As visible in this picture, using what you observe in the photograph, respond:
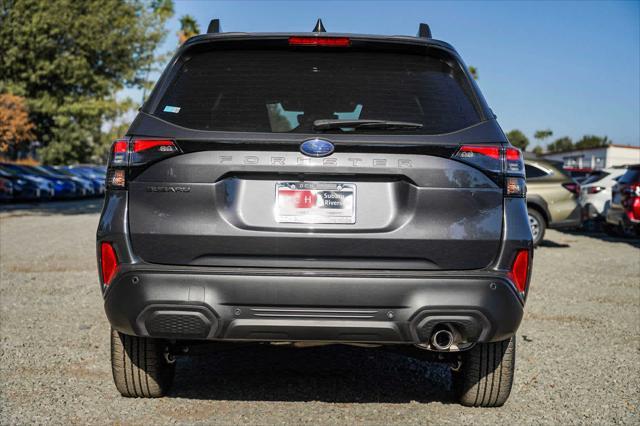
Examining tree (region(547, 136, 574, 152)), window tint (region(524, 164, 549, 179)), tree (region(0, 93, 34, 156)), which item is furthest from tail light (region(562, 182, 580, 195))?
tree (region(547, 136, 574, 152))

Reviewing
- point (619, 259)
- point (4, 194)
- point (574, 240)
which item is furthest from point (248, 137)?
point (4, 194)

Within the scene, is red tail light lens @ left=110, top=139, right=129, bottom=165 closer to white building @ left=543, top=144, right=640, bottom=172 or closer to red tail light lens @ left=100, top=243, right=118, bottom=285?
red tail light lens @ left=100, top=243, right=118, bottom=285

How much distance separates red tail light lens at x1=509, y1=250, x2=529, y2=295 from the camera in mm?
3182

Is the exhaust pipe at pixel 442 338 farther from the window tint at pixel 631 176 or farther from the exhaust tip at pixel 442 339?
the window tint at pixel 631 176

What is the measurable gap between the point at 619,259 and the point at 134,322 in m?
10.6

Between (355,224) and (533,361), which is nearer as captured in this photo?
(355,224)

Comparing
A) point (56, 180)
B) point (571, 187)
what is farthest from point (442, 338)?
point (56, 180)

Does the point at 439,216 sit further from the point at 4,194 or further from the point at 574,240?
the point at 4,194

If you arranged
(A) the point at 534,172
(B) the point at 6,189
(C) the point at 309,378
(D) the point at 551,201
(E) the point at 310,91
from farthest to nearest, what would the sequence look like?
(B) the point at 6,189
(A) the point at 534,172
(D) the point at 551,201
(C) the point at 309,378
(E) the point at 310,91

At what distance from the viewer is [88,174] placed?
131 ft

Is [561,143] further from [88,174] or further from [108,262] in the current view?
[108,262]

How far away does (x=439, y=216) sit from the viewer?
3137 mm

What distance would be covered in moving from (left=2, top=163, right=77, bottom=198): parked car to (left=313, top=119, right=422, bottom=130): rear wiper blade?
96.7 ft

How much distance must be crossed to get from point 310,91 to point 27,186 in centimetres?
2811
